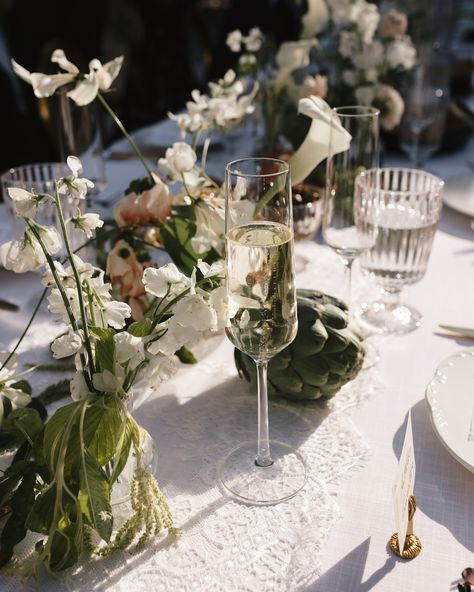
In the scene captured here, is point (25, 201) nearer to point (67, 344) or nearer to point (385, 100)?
point (67, 344)

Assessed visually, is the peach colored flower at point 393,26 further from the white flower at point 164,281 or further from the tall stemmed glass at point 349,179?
the white flower at point 164,281

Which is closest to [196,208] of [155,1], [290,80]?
[290,80]

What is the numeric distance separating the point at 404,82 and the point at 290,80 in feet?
1.11

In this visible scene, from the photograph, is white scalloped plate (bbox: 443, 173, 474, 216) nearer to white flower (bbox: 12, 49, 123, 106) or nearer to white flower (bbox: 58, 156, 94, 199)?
white flower (bbox: 12, 49, 123, 106)

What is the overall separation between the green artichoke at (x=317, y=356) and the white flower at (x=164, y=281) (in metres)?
0.25

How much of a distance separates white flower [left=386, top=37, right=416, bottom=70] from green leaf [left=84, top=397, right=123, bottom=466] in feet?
4.24

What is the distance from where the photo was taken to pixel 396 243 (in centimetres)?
109

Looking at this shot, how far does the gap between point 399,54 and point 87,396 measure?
1.30 m

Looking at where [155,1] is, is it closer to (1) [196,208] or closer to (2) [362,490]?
(1) [196,208]

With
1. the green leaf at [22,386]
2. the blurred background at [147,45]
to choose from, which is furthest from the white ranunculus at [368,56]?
the green leaf at [22,386]

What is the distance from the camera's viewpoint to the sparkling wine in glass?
1053 millimetres

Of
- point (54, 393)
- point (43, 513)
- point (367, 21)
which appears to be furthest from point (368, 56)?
point (43, 513)

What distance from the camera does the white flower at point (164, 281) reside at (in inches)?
25.2

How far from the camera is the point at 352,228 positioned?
1041 mm
